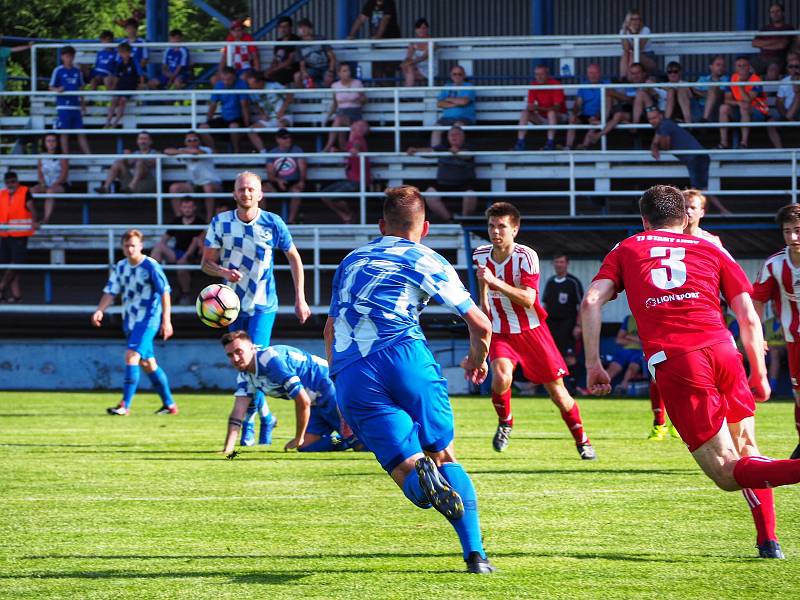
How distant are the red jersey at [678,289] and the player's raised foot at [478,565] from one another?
1312 mm

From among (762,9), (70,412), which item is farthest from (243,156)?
(762,9)

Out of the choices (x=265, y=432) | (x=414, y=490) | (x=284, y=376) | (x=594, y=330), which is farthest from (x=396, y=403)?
(x=265, y=432)

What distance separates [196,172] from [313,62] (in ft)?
10.9

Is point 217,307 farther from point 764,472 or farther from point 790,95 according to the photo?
point 790,95

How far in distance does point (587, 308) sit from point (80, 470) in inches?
210

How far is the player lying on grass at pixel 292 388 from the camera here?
10859 millimetres

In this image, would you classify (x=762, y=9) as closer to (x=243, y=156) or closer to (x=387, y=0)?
(x=387, y=0)

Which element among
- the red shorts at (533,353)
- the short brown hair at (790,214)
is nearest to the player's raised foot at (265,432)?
the red shorts at (533,353)

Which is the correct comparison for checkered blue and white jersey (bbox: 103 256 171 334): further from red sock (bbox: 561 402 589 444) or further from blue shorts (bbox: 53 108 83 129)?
blue shorts (bbox: 53 108 83 129)

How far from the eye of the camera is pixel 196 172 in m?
22.7

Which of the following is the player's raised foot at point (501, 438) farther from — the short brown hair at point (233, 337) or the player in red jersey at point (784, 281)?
the player in red jersey at point (784, 281)

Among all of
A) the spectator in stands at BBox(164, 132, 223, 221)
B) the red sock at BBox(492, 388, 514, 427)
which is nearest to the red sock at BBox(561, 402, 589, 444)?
the red sock at BBox(492, 388, 514, 427)

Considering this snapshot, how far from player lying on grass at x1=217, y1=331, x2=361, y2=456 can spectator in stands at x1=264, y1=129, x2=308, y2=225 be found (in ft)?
35.3

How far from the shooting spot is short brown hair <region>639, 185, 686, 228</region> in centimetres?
659
